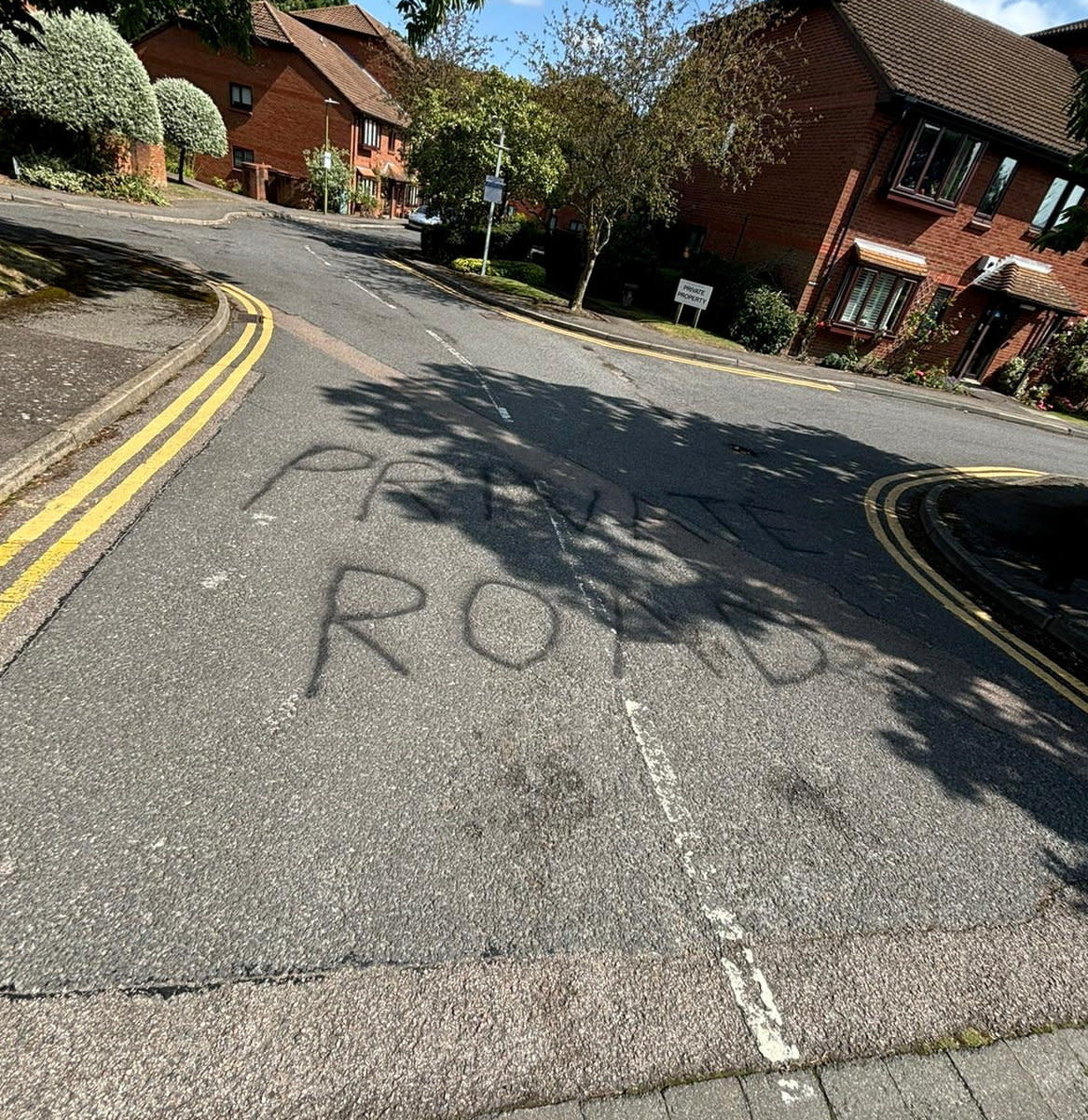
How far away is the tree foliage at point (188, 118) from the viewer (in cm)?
3030

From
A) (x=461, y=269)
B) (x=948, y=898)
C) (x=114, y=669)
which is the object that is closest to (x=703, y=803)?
(x=948, y=898)

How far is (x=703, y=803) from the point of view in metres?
2.79

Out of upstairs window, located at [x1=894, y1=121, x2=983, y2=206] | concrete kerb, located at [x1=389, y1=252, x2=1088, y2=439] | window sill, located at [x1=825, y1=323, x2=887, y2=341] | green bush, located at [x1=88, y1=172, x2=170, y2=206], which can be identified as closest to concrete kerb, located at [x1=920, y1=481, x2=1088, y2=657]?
concrete kerb, located at [x1=389, y1=252, x2=1088, y2=439]

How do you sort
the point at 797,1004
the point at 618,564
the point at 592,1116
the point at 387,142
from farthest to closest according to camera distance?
1. the point at 387,142
2. the point at 618,564
3. the point at 797,1004
4. the point at 592,1116

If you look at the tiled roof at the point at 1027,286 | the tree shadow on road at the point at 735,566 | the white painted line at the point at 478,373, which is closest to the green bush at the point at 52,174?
the white painted line at the point at 478,373

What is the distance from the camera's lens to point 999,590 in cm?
558

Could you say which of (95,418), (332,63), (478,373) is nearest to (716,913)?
(95,418)

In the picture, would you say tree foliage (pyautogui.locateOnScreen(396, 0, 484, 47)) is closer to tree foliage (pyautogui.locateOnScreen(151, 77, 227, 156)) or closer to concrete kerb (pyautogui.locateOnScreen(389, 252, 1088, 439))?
concrete kerb (pyautogui.locateOnScreen(389, 252, 1088, 439))

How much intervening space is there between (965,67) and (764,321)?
365 inches

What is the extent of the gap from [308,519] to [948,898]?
4152mm

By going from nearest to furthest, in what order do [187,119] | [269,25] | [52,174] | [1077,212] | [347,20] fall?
[1077,212] < [52,174] < [187,119] < [269,25] < [347,20]

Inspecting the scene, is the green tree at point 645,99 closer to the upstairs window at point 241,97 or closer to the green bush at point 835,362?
the green bush at point 835,362

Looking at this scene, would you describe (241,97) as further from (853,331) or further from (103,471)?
(103,471)

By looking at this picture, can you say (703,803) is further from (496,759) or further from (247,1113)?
(247,1113)
